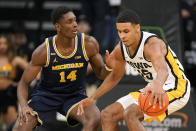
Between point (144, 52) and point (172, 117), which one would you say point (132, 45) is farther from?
point (172, 117)

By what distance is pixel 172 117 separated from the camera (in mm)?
7453

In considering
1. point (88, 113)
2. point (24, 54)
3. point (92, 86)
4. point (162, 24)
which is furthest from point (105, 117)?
point (24, 54)

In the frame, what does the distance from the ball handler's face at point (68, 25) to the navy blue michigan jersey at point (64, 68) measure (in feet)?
0.70

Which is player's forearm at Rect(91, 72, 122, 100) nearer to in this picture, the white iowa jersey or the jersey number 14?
the white iowa jersey

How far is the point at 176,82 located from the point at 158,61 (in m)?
0.64

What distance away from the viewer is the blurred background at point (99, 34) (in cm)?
759

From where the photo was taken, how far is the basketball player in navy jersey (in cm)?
674

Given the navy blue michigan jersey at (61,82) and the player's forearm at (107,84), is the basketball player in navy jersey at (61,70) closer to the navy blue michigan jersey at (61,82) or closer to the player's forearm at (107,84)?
the navy blue michigan jersey at (61,82)

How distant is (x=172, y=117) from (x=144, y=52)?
6.15 ft

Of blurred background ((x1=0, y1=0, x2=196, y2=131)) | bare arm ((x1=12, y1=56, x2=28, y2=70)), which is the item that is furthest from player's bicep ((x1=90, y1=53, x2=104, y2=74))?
bare arm ((x1=12, y1=56, x2=28, y2=70))

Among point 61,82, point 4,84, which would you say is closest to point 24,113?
point 61,82

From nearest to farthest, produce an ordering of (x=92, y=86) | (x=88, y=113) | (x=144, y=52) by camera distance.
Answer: (x=144, y=52), (x=88, y=113), (x=92, y=86)

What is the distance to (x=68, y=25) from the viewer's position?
6.71 meters

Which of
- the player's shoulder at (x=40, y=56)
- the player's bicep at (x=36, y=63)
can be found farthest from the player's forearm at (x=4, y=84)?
the player's shoulder at (x=40, y=56)
